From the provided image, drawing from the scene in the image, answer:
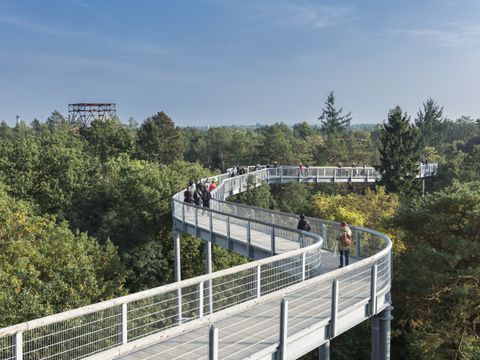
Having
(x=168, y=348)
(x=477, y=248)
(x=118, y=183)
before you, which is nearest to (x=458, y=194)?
(x=477, y=248)

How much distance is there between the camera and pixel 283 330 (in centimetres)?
818

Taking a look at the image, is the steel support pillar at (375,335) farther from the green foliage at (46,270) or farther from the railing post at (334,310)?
the green foliage at (46,270)

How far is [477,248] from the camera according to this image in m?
17.6

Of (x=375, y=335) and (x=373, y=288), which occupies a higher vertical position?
(x=373, y=288)

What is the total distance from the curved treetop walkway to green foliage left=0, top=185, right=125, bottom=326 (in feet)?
16.3

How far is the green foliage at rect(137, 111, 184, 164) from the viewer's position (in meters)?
63.9

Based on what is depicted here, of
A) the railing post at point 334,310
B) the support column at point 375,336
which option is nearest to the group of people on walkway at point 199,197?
the support column at point 375,336

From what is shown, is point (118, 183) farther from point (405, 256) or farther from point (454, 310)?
point (454, 310)

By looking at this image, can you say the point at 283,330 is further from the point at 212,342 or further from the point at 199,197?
the point at 199,197

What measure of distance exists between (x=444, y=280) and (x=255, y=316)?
11.1m

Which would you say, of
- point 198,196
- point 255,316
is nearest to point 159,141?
point 198,196

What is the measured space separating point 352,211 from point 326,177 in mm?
14698

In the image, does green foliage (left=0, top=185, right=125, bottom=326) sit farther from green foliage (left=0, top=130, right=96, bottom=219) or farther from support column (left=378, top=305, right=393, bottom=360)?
support column (left=378, top=305, right=393, bottom=360)

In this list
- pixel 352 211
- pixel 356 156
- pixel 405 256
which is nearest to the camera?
pixel 405 256
